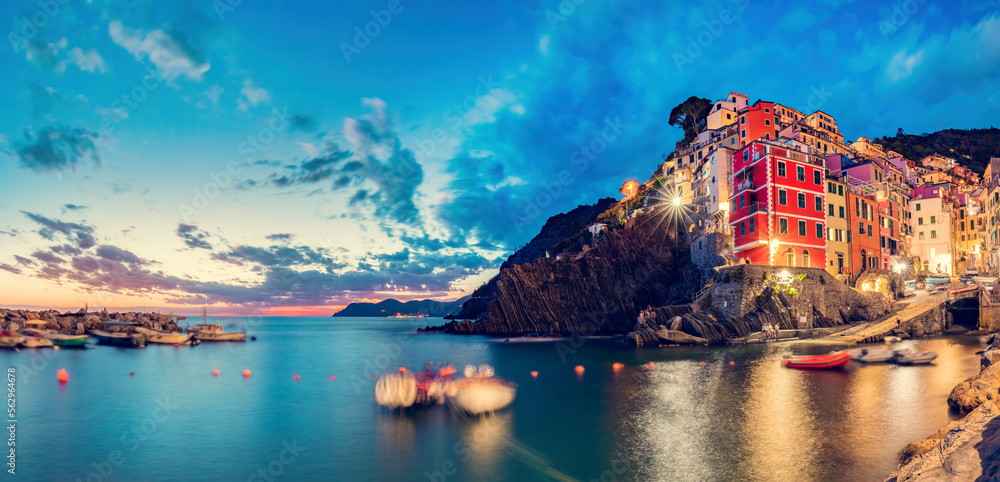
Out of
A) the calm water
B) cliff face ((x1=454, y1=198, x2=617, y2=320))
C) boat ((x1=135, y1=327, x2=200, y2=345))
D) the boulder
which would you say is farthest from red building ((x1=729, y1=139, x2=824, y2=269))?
cliff face ((x1=454, y1=198, x2=617, y2=320))

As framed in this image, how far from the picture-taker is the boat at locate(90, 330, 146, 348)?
240 feet

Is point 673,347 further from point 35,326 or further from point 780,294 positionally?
point 35,326

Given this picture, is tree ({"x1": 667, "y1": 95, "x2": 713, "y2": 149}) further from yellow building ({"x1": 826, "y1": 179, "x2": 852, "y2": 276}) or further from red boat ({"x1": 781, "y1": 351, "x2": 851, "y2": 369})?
red boat ({"x1": 781, "y1": 351, "x2": 851, "y2": 369})

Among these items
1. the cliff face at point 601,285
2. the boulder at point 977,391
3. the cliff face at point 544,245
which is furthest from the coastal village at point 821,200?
the cliff face at point 544,245

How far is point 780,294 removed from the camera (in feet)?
192

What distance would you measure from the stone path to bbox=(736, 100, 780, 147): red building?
33328 millimetres

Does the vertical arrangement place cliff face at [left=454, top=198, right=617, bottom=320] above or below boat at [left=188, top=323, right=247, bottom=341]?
above

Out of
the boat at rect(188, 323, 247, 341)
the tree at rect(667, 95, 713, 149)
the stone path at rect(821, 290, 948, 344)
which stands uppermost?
the tree at rect(667, 95, 713, 149)

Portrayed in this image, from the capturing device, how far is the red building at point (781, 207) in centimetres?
5944

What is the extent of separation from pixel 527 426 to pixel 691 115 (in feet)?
339

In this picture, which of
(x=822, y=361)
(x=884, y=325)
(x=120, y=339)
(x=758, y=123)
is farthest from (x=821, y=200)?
(x=120, y=339)

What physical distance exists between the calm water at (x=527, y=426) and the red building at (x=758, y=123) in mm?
47001

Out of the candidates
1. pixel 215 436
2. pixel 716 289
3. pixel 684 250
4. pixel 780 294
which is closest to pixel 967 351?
pixel 780 294

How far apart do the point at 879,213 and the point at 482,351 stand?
6168 centimetres
